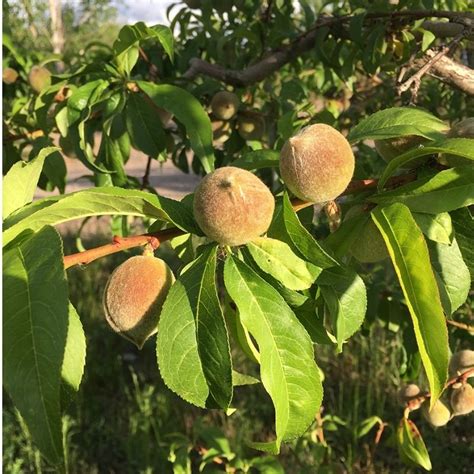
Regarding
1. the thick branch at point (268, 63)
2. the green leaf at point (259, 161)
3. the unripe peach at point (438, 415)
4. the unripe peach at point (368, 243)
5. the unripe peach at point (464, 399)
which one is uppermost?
the green leaf at point (259, 161)

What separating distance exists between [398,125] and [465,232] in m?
0.16

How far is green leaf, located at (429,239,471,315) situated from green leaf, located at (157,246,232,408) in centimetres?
30

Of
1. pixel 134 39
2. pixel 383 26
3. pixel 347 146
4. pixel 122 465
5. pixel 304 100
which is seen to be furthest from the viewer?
pixel 122 465

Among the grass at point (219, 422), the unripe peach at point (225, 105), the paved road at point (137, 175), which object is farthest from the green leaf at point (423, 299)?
the paved road at point (137, 175)

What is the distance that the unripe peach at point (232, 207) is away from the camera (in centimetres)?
62

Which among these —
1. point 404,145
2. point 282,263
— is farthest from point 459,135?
point 282,263

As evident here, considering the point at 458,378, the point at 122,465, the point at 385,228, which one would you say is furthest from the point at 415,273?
the point at 122,465

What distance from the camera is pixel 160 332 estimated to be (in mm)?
619

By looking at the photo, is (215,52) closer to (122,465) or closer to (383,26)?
(383,26)

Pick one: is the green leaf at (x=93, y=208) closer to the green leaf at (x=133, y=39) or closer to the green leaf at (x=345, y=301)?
the green leaf at (x=345, y=301)

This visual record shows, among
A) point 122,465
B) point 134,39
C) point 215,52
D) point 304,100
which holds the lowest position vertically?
point 122,465

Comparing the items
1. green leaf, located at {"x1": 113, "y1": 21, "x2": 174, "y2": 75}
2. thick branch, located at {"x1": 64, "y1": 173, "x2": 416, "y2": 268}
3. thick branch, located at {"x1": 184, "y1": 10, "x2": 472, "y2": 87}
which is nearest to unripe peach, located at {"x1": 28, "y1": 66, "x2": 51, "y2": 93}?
thick branch, located at {"x1": 184, "y1": 10, "x2": 472, "y2": 87}

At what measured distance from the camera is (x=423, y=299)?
0.59 m

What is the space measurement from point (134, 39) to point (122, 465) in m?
2.01
